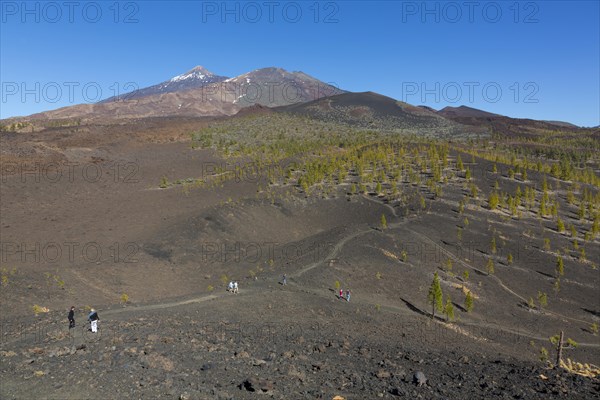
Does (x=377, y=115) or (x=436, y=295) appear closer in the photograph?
(x=436, y=295)

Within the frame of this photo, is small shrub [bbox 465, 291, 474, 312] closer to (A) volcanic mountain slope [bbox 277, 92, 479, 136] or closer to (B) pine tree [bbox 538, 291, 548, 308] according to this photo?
(B) pine tree [bbox 538, 291, 548, 308]

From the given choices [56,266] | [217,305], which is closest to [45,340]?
[217,305]

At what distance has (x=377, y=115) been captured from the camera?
149 metres

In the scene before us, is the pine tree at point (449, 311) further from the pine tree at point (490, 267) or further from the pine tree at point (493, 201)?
the pine tree at point (493, 201)

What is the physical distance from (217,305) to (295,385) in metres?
11.7

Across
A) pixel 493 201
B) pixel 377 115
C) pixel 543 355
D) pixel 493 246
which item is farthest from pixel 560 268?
pixel 377 115

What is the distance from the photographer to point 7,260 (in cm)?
3497

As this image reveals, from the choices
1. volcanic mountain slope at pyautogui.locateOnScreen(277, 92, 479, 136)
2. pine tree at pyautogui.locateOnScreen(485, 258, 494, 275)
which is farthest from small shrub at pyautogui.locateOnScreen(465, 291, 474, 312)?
volcanic mountain slope at pyautogui.locateOnScreen(277, 92, 479, 136)

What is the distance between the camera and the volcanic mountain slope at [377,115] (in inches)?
5389

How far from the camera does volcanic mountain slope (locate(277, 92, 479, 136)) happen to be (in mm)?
136875

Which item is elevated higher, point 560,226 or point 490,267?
point 560,226

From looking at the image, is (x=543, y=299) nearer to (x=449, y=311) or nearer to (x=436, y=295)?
(x=449, y=311)

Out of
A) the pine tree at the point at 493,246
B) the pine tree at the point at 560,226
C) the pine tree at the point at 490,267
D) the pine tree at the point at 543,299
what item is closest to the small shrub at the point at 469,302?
the pine tree at the point at 543,299

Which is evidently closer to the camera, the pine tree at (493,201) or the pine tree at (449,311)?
the pine tree at (449,311)
